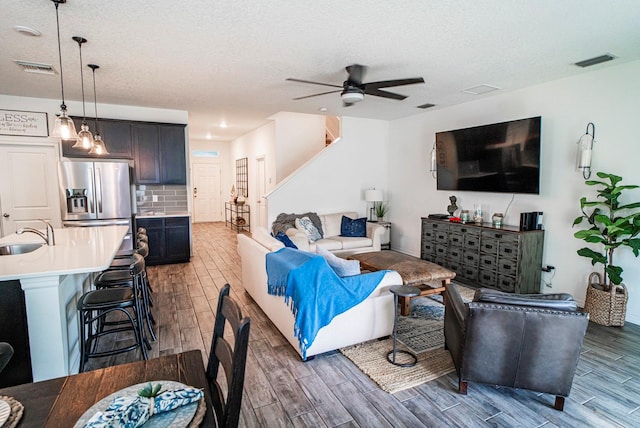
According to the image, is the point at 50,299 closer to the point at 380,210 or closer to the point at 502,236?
the point at 502,236

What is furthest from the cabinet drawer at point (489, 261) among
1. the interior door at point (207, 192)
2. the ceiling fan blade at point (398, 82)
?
the interior door at point (207, 192)

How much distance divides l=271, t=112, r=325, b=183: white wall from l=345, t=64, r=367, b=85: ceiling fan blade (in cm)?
404

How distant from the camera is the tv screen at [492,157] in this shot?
454cm

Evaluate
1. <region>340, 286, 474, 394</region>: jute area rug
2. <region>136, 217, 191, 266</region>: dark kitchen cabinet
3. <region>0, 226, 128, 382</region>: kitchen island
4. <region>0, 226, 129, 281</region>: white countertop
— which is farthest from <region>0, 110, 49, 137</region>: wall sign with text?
<region>340, 286, 474, 394</region>: jute area rug

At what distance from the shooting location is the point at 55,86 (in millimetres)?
4641

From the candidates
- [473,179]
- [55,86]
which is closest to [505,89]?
[473,179]

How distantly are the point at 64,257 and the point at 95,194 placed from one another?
10.2 feet

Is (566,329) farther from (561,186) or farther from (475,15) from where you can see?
(561,186)

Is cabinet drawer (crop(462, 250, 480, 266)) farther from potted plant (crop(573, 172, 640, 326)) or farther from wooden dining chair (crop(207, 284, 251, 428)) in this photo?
wooden dining chair (crop(207, 284, 251, 428))

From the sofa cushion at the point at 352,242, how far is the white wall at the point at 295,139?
256 cm

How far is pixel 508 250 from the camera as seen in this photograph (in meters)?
4.43

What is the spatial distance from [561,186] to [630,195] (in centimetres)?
73

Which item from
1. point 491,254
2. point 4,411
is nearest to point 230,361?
point 4,411

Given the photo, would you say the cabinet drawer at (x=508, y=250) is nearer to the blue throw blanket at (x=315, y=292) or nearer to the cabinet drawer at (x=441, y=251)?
the cabinet drawer at (x=441, y=251)
